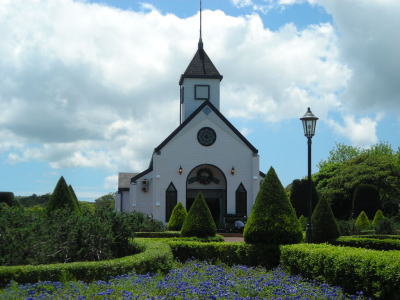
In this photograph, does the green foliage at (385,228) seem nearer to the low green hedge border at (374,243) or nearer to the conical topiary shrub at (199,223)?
the low green hedge border at (374,243)

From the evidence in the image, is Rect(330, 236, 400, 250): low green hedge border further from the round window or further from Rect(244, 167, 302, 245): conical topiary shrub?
the round window

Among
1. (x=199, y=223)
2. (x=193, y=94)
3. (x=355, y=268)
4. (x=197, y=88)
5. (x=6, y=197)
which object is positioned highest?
(x=197, y=88)

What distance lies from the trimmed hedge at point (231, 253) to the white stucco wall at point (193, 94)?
25073mm

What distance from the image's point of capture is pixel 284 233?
14.8 m

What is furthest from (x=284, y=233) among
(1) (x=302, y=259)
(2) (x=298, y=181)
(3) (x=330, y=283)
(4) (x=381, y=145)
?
(4) (x=381, y=145)

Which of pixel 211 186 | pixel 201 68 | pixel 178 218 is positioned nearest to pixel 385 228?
pixel 178 218

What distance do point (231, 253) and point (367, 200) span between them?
2866 centimetres

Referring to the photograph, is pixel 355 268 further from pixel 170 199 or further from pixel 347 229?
pixel 170 199

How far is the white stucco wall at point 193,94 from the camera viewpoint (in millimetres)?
40125

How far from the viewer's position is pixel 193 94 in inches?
1586

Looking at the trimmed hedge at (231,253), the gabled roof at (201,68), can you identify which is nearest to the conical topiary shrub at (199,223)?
the trimmed hedge at (231,253)

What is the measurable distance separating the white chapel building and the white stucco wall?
50.7 inches

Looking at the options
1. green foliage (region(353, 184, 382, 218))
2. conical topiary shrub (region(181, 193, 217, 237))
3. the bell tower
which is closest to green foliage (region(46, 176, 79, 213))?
conical topiary shrub (region(181, 193, 217, 237))

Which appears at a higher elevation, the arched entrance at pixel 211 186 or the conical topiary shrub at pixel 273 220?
the arched entrance at pixel 211 186
